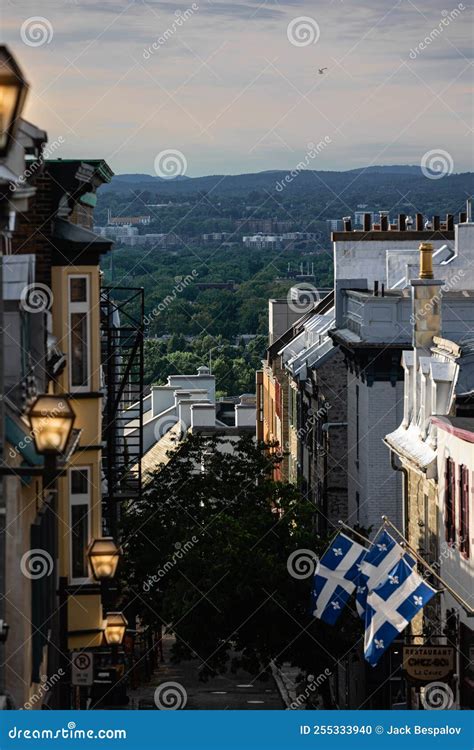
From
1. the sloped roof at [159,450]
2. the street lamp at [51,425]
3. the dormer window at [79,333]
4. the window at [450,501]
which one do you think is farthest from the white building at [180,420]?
the street lamp at [51,425]

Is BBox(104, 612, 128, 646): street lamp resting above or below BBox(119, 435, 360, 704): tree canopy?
above

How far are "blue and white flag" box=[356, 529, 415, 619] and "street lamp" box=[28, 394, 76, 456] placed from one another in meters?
16.0

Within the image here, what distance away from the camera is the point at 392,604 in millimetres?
29297

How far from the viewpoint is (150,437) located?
255 ft

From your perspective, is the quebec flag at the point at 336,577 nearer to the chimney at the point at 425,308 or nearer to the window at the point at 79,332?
the window at the point at 79,332

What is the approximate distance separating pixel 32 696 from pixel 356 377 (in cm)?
2620

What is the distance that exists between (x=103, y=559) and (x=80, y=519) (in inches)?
108

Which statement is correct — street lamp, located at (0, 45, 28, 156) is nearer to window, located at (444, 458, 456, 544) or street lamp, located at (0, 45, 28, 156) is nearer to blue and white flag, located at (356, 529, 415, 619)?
blue and white flag, located at (356, 529, 415, 619)

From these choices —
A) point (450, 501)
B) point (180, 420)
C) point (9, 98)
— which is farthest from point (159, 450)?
point (9, 98)

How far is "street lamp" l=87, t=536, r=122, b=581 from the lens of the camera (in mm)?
23109

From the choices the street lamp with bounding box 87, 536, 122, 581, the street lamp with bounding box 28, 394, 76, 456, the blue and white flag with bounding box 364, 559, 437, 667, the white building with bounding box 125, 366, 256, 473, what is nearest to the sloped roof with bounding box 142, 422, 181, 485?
the white building with bounding box 125, 366, 256, 473

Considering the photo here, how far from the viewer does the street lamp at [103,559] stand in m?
23.1

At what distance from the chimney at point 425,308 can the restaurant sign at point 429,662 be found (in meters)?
10.2
